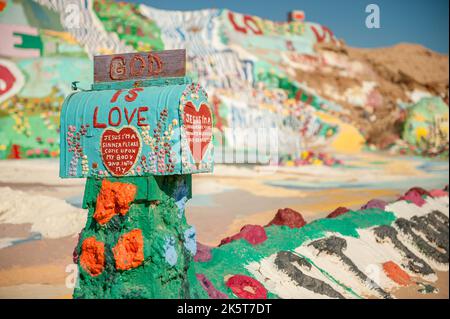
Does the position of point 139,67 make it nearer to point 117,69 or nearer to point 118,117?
point 117,69

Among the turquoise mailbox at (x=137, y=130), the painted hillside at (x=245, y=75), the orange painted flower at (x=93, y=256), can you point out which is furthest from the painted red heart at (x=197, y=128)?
the painted hillside at (x=245, y=75)

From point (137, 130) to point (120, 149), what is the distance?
29cm

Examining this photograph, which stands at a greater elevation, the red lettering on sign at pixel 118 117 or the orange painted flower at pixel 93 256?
the red lettering on sign at pixel 118 117

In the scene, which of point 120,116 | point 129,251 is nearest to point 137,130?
point 120,116

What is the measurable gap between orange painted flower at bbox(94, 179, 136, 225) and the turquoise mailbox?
5.7 inches

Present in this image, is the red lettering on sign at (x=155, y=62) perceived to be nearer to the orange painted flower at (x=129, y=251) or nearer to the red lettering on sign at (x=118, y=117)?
the red lettering on sign at (x=118, y=117)

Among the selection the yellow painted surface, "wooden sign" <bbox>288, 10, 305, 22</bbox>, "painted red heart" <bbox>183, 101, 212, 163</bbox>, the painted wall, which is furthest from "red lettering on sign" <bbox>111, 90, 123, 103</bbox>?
"wooden sign" <bbox>288, 10, 305, 22</bbox>

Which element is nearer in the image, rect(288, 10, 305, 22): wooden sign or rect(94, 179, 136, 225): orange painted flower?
rect(94, 179, 136, 225): orange painted flower

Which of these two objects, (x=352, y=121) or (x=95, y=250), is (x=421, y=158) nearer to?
(x=352, y=121)

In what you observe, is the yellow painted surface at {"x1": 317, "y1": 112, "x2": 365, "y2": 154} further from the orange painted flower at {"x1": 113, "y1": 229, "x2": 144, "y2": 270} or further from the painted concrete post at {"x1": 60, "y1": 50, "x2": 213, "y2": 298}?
the orange painted flower at {"x1": 113, "y1": 229, "x2": 144, "y2": 270}

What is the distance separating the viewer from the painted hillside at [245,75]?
67.0ft

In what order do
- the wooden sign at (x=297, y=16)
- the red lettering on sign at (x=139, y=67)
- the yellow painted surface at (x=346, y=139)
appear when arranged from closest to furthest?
the red lettering on sign at (x=139, y=67)
the yellow painted surface at (x=346, y=139)
the wooden sign at (x=297, y=16)

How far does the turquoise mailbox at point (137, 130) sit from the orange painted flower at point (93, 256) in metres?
0.76

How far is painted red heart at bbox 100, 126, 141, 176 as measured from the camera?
6.57 meters
